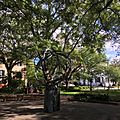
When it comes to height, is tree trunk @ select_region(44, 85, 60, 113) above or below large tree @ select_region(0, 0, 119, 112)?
below

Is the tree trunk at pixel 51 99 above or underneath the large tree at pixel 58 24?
underneath

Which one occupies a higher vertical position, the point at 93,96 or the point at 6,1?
the point at 6,1

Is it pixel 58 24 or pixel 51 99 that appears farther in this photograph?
pixel 58 24

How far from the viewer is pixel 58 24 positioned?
24859mm

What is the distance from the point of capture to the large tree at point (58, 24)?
20.8 metres

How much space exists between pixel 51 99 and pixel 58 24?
254 inches

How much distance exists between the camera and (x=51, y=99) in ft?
71.8

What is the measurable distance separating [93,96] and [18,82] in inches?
842

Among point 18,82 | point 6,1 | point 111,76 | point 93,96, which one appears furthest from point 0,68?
point 6,1

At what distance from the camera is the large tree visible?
818 inches

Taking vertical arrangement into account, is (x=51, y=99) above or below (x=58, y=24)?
below

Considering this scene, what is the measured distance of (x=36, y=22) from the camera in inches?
916

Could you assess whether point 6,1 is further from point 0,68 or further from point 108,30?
point 0,68

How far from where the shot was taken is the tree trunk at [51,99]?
71.4ft
